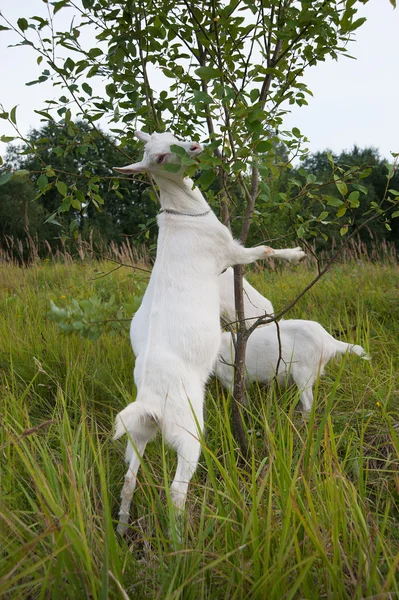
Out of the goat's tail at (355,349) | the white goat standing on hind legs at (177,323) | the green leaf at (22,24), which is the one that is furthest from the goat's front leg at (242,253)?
the green leaf at (22,24)

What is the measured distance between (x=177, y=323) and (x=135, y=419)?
0.50m

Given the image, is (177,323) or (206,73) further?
(177,323)

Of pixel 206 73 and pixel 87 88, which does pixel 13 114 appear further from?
pixel 206 73

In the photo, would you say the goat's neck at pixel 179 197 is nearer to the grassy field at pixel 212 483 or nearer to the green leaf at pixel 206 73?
the green leaf at pixel 206 73

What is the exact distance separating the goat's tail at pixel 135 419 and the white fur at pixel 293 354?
34.1 inches

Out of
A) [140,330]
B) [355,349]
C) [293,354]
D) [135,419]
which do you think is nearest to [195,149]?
[140,330]

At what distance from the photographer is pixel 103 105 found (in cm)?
262

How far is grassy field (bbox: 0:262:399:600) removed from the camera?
4.18ft

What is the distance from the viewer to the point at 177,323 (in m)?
2.15

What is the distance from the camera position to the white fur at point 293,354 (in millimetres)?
2770

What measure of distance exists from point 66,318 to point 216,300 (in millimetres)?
1062

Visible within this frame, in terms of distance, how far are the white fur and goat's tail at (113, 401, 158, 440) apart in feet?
2.84

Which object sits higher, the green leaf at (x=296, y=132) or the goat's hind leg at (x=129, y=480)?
the green leaf at (x=296, y=132)

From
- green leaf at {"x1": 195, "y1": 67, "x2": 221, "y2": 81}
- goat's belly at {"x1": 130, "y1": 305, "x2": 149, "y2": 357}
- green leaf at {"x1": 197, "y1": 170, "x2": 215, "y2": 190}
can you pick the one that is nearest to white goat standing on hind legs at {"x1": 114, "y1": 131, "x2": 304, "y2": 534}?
goat's belly at {"x1": 130, "y1": 305, "x2": 149, "y2": 357}
